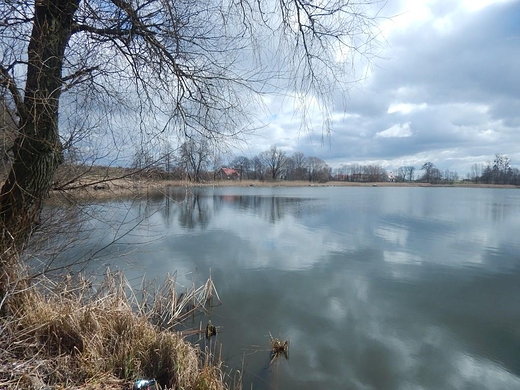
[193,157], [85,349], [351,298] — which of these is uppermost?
[193,157]

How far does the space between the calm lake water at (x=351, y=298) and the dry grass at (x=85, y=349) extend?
1129 millimetres

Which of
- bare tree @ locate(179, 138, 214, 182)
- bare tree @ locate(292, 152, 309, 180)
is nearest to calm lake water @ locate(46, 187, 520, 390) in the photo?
bare tree @ locate(179, 138, 214, 182)

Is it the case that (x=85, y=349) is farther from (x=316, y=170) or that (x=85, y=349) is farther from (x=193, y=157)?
(x=316, y=170)

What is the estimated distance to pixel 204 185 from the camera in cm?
411

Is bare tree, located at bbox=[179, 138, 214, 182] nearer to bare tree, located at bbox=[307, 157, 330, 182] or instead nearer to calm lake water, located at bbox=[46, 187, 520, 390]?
Answer: calm lake water, located at bbox=[46, 187, 520, 390]

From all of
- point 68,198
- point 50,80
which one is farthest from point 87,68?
point 68,198

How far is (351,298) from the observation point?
23.6ft

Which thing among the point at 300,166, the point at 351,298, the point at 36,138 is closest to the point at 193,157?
the point at 36,138

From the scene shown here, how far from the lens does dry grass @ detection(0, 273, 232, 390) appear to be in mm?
2656

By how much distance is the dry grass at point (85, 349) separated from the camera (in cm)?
266

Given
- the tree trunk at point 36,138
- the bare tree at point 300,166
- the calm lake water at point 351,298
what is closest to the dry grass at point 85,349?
the tree trunk at point 36,138

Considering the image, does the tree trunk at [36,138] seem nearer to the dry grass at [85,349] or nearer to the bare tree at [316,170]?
the dry grass at [85,349]

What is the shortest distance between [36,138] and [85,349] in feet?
6.37

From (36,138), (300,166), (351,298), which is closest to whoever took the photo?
(36,138)
